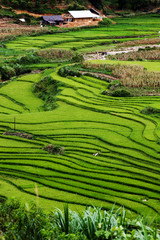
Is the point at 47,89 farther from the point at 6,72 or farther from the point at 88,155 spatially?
the point at 88,155

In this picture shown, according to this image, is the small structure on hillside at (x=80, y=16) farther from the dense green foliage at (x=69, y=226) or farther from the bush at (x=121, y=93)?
the dense green foliage at (x=69, y=226)

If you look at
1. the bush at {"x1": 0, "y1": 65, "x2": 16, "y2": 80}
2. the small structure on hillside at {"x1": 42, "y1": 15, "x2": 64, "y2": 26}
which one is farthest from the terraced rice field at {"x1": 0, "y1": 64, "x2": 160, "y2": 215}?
the small structure on hillside at {"x1": 42, "y1": 15, "x2": 64, "y2": 26}

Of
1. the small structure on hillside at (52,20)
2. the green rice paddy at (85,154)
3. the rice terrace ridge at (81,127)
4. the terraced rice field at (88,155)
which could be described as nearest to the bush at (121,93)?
the rice terrace ridge at (81,127)

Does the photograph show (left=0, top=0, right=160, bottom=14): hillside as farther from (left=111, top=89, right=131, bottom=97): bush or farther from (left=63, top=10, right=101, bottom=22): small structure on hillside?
(left=111, top=89, right=131, bottom=97): bush

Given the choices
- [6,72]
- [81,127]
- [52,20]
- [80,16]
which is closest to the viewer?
[81,127]

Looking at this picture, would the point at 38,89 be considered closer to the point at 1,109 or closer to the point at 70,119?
the point at 1,109

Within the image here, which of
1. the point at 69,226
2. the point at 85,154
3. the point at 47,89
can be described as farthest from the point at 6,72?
the point at 69,226
